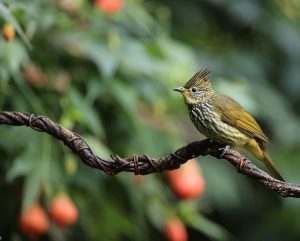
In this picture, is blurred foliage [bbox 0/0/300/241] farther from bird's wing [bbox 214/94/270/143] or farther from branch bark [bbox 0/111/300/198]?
branch bark [bbox 0/111/300/198]

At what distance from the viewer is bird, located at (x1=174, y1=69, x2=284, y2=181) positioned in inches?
148

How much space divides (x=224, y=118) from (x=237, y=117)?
0.21ft

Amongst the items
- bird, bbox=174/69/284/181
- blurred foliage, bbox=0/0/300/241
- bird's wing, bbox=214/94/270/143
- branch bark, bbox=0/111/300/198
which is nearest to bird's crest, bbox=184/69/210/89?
bird, bbox=174/69/284/181

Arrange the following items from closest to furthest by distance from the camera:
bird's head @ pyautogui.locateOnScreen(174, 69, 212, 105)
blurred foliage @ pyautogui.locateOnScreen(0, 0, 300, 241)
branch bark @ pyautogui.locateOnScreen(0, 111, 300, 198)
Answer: branch bark @ pyautogui.locateOnScreen(0, 111, 300, 198)
bird's head @ pyautogui.locateOnScreen(174, 69, 212, 105)
blurred foliage @ pyautogui.locateOnScreen(0, 0, 300, 241)

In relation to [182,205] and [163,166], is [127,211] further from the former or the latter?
[163,166]

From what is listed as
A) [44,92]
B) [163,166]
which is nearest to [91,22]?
[44,92]

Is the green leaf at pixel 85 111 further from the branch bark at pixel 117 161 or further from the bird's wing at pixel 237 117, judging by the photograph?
the branch bark at pixel 117 161

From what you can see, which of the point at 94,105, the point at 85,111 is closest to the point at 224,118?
the point at 85,111

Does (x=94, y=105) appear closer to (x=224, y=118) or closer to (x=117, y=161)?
(x=224, y=118)

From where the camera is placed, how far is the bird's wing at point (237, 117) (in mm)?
3859

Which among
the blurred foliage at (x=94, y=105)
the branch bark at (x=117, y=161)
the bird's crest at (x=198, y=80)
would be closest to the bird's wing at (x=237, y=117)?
the bird's crest at (x=198, y=80)

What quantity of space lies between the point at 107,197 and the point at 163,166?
188cm

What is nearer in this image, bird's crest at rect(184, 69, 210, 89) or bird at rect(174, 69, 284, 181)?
bird at rect(174, 69, 284, 181)

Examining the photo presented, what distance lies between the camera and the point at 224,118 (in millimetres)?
3902
